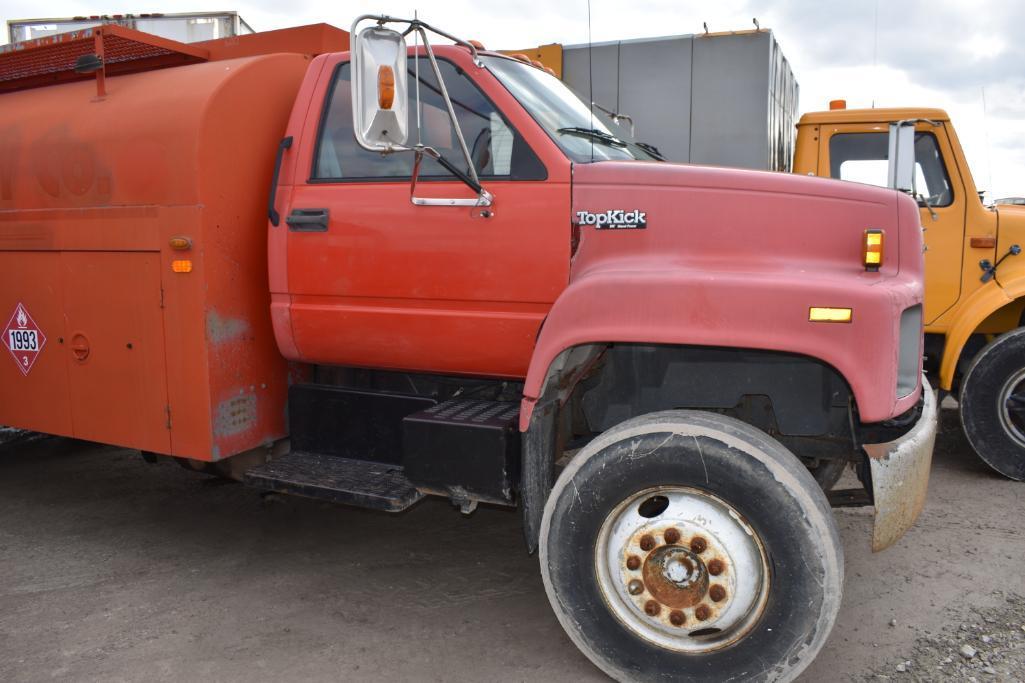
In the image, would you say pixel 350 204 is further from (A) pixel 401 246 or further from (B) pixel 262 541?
(B) pixel 262 541

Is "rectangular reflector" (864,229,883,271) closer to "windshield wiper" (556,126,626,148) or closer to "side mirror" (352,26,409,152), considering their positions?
"windshield wiper" (556,126,626,148)

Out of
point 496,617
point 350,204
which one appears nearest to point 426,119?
point 350,204

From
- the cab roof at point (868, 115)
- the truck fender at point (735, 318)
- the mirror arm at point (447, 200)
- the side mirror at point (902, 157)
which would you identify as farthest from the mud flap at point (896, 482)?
the cab roof at point (868, 115)

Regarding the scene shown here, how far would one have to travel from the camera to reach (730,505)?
2779 millimetres

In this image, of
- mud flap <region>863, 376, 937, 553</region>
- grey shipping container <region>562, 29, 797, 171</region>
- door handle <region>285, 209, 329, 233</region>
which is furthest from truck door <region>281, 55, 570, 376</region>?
grey shipping container <region>562, 29, 797, 171</region>

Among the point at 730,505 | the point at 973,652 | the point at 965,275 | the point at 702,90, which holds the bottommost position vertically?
the point at 973,652

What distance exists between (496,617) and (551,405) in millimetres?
1023

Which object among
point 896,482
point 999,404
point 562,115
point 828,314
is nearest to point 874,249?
point 828,314

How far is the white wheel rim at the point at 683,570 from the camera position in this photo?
9.18ft

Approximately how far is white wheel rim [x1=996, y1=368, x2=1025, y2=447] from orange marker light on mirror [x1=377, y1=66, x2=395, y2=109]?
4.42 meters

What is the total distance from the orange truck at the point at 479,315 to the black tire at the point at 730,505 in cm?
1

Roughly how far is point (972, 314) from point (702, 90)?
11.1 feet

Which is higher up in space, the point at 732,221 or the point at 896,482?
the point at 732,221

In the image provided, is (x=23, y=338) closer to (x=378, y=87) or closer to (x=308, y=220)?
(x=308, y=220)
